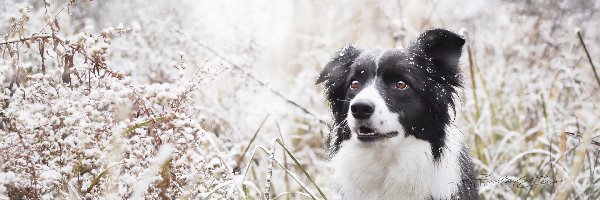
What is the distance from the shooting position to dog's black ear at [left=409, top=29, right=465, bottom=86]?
3.21 metres

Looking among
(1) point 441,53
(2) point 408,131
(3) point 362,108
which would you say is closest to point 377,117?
(3) point 362,108

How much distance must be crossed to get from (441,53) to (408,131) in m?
0.52

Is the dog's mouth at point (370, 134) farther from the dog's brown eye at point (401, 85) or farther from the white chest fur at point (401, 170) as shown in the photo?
Result: the dog's brown eye at point (401, 85)

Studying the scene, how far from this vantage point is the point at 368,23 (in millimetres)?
8773

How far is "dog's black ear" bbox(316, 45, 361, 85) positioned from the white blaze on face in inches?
21.3

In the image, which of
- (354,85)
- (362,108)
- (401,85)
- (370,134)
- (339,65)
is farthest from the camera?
(339,65)

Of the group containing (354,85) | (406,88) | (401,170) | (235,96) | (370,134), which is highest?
(235,96)

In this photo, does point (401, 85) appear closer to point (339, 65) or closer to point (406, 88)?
point (406, 88)

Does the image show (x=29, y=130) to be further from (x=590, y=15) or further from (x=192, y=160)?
(x=590, y=15)

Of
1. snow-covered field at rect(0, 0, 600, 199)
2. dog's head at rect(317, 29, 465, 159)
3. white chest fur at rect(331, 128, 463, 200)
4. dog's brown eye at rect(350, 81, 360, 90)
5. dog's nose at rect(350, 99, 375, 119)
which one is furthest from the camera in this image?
dog's brown eye at rect(350, 81, 360, 90)

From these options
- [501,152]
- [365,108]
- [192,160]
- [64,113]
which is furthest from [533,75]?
[64,113]

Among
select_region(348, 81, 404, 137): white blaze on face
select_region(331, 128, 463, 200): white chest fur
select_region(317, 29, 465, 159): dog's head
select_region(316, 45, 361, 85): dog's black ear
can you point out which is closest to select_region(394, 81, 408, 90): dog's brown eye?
select_region(317, 29, 465, 159): dog's head

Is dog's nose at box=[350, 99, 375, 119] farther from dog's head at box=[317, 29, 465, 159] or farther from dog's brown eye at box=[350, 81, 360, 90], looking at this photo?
dog's brown eye at box=[350, 81, 360, 90]

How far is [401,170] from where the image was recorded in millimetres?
3096
